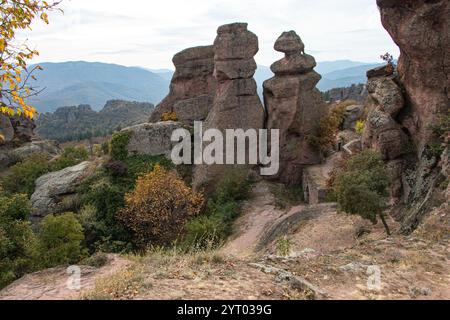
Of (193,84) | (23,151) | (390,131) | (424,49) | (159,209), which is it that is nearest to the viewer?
(424,49)

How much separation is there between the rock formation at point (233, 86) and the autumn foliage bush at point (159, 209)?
3574 millimetres

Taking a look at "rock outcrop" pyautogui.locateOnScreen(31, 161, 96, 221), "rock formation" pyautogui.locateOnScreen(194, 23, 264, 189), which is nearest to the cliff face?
"rock formation" pyautogui.locateOnScreen(194, 23, 264, 189)

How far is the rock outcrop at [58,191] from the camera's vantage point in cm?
2597

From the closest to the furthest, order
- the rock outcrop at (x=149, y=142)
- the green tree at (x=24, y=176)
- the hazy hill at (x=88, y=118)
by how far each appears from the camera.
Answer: the rock outcrop at (x=149, y=142), the green tree at (x=24, y=176), the hazy hill at (x=88, y=118)

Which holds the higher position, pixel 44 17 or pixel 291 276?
pixel 44 17

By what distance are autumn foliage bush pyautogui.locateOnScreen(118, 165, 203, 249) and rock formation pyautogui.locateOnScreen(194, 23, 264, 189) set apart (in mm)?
3574

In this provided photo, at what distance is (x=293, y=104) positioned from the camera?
25828 millimetres

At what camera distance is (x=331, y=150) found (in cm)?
2855

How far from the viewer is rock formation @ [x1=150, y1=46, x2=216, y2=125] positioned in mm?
30875

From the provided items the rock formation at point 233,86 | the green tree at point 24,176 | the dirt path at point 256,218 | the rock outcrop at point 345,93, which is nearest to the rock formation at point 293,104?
the rock formation at point 233,86

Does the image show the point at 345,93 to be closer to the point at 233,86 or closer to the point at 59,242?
the point at 233,86

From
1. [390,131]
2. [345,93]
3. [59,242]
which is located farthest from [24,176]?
[345,93]

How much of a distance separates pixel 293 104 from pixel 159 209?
10.9 meters

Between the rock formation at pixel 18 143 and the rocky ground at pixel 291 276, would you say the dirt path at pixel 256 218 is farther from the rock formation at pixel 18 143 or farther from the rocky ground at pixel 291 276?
the rock formation at pixel 18 143
